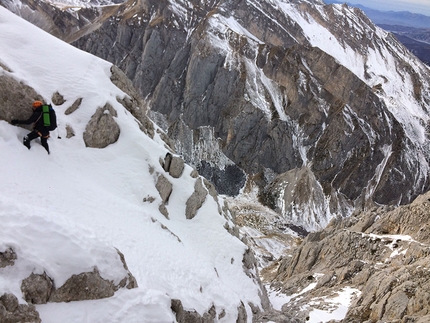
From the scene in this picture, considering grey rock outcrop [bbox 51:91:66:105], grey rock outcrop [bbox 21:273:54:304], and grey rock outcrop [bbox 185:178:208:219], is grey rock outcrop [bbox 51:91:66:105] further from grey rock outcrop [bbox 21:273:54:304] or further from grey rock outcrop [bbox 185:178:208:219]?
grey rock outcrop [bbox 21:273:54:304]

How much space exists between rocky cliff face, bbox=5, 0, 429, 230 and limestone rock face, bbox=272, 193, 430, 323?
31115 millimetres

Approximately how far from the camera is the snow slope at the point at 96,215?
8.53 metres

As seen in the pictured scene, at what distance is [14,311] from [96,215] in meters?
5.53

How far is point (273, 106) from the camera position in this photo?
79688 mm

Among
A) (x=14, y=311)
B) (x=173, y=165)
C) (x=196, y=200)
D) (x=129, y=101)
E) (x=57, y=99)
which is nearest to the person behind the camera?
(x=14, y=311)

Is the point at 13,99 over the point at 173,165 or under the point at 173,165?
over

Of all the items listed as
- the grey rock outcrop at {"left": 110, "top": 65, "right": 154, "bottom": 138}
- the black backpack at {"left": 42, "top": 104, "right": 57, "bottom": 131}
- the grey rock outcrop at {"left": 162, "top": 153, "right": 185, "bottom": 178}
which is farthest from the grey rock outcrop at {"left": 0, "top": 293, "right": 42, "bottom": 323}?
the grey rock outcrop at {"left": 110, "top": 65, "right": 154, "bottom": 138}

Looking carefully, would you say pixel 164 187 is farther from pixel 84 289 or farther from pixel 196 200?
pixel 84 289

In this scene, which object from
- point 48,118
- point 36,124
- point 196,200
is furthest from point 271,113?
point 36,124

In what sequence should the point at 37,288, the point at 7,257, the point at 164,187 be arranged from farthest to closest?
the point at 164,187, the point at 37,288, the point at 7,257

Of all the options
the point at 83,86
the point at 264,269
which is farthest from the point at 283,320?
the point at 264,269

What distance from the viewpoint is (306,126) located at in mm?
77750

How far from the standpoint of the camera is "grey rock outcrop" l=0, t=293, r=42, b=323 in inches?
272

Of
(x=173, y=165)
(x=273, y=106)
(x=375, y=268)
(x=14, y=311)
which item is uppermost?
(x=273, y=106)
